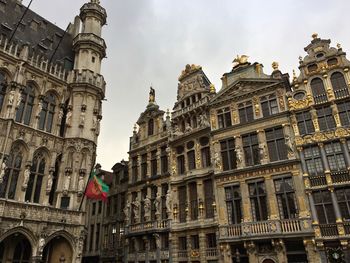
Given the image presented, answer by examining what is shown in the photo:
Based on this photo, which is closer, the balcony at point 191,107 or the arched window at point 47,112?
the arched window at point 47,112

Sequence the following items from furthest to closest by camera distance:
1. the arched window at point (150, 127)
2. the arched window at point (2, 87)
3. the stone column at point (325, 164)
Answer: the arched window at point (150, 127) < the arched window at point (2, 87) < the stone column at point (325, 164)

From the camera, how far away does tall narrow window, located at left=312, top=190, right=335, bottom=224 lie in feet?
61.1

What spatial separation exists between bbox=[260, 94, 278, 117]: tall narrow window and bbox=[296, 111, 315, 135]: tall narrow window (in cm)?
190

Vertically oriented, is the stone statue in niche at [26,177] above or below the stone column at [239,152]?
below

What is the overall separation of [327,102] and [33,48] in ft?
83.0

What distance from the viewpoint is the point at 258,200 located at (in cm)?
2123

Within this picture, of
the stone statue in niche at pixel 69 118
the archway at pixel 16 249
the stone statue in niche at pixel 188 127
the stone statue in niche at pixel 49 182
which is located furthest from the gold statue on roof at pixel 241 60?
the archway at pixel 16 249

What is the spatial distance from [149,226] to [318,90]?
57.3 ft

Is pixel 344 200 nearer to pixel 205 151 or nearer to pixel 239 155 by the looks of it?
pixel 239 155

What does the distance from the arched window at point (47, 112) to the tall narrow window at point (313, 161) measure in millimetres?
20791

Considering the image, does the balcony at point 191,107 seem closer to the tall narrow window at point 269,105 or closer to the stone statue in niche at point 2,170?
the tall narrow window at point 269,105

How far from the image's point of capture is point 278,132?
72.6ft

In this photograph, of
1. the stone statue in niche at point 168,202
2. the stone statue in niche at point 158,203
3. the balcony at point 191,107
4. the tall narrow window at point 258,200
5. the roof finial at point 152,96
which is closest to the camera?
the tall narrow window at point 258,200

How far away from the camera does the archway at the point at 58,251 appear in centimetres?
2252
